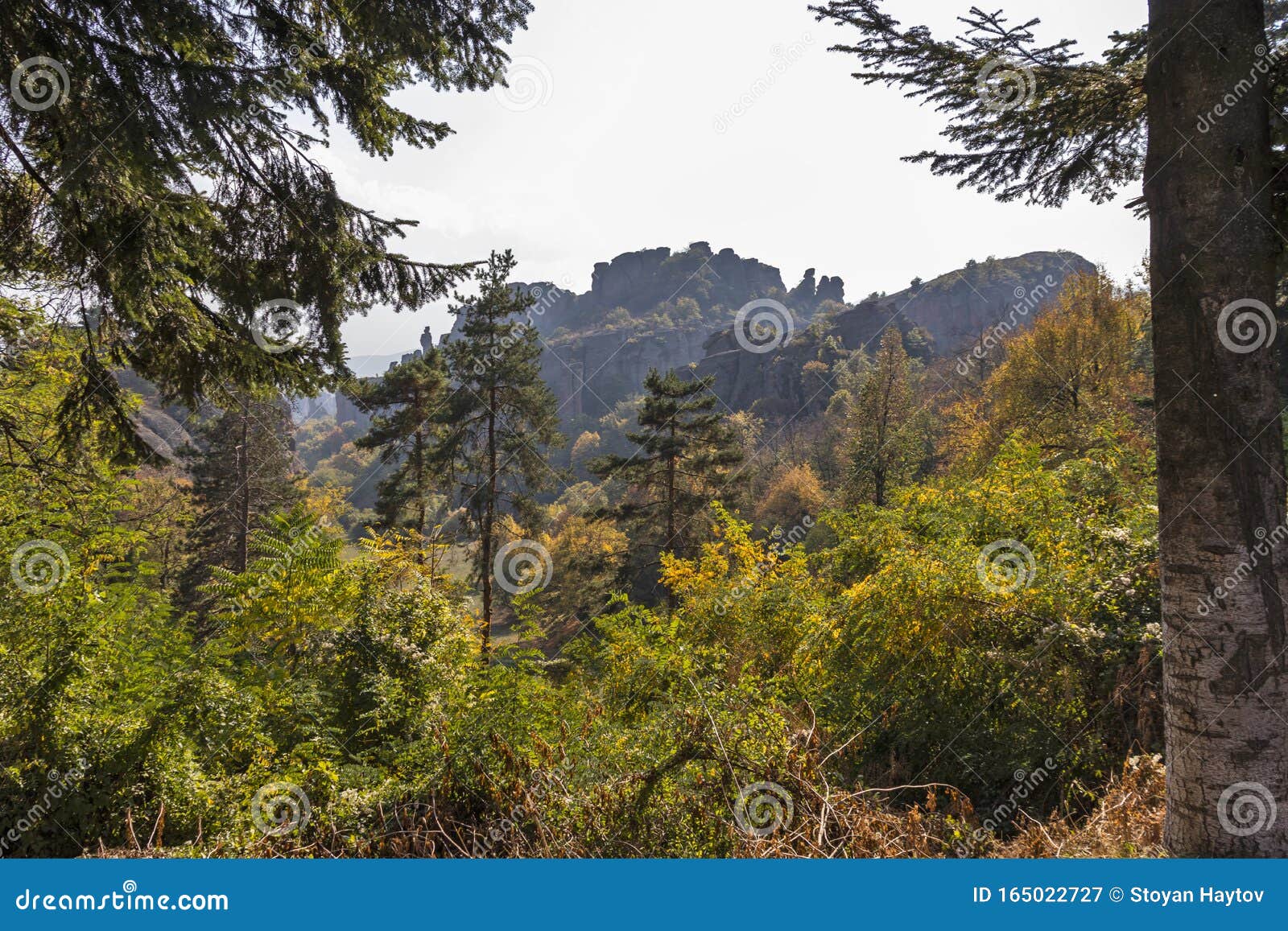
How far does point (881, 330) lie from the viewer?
291 feet

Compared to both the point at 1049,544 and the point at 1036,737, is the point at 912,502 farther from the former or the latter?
the point at 1036,737

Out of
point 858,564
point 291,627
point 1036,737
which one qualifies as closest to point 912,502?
point 858,564

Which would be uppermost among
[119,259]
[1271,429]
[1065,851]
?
[119,259]

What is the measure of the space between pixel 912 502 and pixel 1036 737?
5.40 meters

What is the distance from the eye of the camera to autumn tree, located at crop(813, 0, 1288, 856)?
9.14 ft

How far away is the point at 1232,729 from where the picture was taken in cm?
279

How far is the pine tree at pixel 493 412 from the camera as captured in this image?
16844mm
